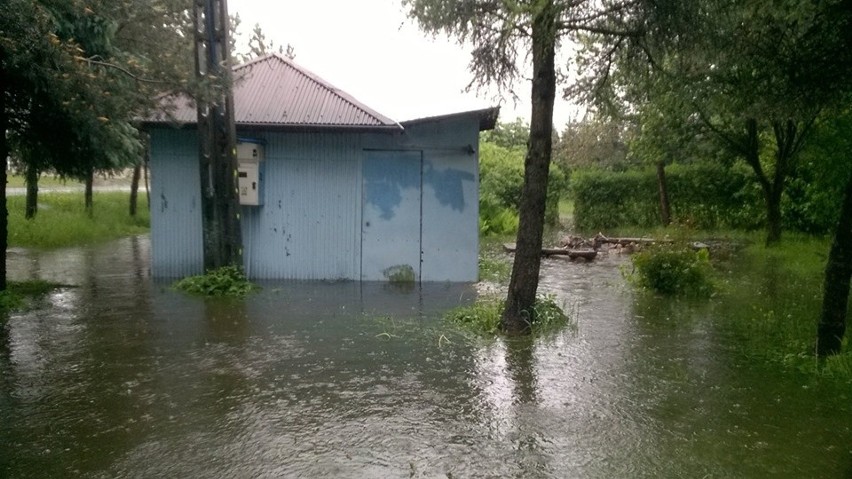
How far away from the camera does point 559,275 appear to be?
43.2ft

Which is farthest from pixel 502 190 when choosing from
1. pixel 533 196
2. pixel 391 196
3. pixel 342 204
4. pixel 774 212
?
pixel 533 196

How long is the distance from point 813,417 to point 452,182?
7.23 meters

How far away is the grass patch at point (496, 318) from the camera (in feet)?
26.1

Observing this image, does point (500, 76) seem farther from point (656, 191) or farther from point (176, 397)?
point (656, 191)

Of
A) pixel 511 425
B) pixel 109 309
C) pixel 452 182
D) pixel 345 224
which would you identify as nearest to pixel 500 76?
pixel 452 182

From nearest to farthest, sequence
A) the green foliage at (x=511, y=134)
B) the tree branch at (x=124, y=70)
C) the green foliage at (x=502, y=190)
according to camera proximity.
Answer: the tree branch at (x=124, y=70) < the green foliage at (x=502, y=190) < the green foliage at (x=511, y=134)

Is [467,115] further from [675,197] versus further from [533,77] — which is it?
[675,197]

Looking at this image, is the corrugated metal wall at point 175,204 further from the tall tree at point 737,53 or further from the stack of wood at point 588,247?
the stack of wood at point 588,247

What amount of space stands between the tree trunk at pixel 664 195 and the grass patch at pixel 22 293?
1920 cm

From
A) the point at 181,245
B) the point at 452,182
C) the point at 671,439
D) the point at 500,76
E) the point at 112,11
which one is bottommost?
the point at 671,439

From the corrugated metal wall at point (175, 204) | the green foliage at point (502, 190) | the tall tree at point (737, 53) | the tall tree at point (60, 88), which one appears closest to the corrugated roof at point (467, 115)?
the tall tree at point (737, 53)

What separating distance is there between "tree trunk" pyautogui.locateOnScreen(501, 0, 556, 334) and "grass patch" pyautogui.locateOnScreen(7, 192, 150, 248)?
1430cm

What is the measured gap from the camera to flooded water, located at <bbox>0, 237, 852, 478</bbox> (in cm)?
438

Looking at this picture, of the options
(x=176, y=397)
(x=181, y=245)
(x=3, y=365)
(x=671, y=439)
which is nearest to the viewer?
(x=671, y=439)
